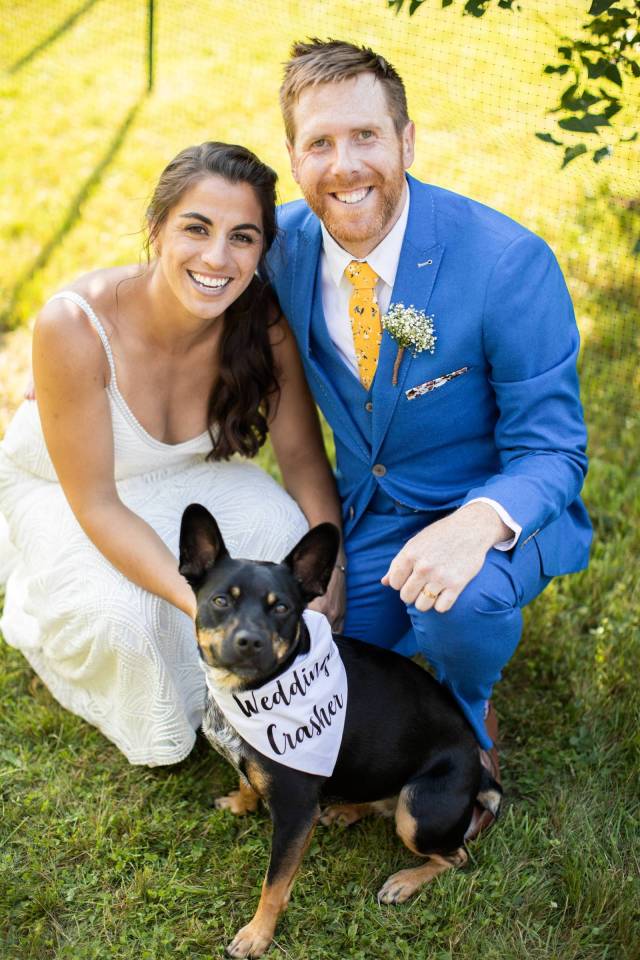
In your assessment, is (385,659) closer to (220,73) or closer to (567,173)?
(567,173)

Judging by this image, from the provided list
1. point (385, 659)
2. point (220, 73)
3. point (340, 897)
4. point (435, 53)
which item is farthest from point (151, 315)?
point (220, 73)

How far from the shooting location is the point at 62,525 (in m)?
3.23

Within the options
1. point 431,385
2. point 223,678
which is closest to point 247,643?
point 223,678

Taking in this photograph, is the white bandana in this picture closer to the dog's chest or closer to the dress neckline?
the dog's chest

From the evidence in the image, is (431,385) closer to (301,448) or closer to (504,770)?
(301,448)

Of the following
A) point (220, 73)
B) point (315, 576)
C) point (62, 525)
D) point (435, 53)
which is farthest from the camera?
point (220, 73)

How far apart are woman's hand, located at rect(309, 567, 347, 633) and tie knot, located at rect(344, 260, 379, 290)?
97 centimetres

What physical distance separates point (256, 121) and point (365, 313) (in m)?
4.66

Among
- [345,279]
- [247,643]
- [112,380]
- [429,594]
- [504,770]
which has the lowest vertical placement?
[504,770]

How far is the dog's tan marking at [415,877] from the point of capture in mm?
2697

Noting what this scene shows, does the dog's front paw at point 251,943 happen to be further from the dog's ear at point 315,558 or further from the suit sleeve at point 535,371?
the suit sleeve at point 535,371

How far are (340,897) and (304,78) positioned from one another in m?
2.38

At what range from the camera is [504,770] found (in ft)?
10.4

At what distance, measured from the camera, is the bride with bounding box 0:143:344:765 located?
2910mm
